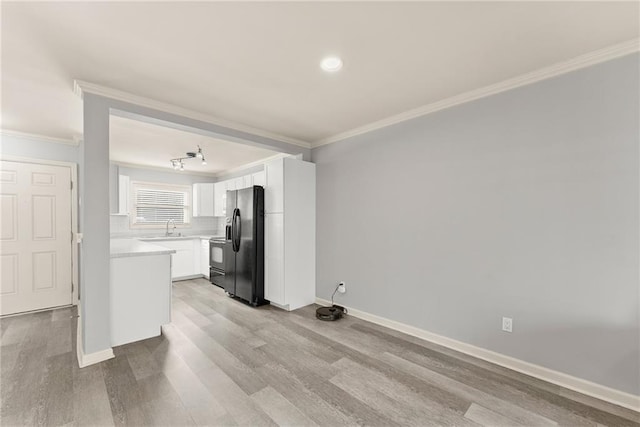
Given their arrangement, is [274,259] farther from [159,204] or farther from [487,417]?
[159,204]

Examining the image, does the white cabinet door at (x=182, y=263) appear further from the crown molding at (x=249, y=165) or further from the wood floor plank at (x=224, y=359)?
the wood floor plank at (x=224, y=359)

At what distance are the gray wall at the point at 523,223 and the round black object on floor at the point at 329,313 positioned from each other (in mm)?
393

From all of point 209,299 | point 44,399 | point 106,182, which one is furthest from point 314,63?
point 209,299

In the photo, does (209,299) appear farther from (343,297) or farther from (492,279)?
(492,279)

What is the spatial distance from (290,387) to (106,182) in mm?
2448

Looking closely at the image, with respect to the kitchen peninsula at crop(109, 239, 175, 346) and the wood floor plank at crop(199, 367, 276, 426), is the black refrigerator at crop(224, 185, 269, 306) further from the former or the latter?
the wood floor plank at crop(199, 367, 276, 426)

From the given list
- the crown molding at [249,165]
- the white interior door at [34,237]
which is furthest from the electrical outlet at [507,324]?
the white interior door at [34,237]

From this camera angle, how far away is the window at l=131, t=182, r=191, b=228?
19.4 feet

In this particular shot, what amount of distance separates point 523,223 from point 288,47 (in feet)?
7.86

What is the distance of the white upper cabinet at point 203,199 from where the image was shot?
646 cm

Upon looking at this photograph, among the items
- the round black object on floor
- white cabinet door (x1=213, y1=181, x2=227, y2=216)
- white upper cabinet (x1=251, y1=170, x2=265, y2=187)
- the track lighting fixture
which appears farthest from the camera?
white cabinet door (x1=213, y1=181, x2=227, y2=216)

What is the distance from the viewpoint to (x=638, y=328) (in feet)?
6.27

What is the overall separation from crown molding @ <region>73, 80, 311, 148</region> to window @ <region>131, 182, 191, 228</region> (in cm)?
363

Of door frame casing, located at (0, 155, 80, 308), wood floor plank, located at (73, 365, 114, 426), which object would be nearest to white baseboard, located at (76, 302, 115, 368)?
wood floor plank, located at (73, 365, 114, 426)
